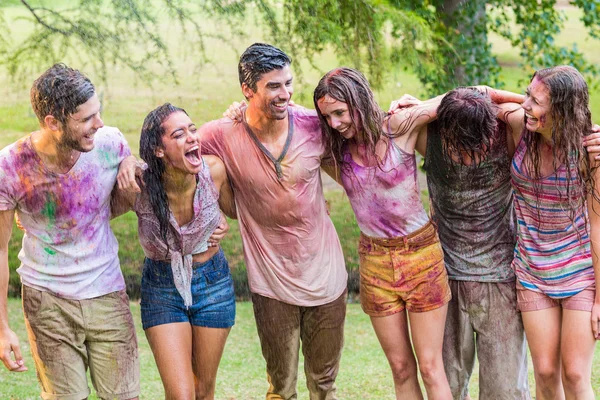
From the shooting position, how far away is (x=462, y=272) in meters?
4.11

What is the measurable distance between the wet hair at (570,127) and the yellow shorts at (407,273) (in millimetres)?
564

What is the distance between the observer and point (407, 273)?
395cm

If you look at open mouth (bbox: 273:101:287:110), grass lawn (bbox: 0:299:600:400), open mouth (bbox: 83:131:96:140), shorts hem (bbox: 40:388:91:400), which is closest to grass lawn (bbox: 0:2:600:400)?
grass lawn (bbox: 0:299:600:400)

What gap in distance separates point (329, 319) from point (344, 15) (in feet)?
15.2

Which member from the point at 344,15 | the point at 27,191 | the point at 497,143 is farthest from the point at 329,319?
the point at 344,15

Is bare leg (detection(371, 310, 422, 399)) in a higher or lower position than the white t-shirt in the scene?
lower

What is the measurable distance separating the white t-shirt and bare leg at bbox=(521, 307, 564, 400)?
1.77 metres

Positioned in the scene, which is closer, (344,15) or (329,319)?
(329,319)

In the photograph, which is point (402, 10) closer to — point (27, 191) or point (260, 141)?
point (260, 141)

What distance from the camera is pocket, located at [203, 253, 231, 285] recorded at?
3.96 metres

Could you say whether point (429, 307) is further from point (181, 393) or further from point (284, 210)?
point (181, 393)

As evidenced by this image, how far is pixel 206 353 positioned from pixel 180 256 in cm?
44

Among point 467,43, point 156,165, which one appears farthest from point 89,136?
point 467,43

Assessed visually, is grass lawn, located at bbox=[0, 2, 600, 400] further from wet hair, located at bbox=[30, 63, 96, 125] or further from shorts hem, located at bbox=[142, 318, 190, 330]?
wet hair, located at bbox=[30, 63, 96, 125]
